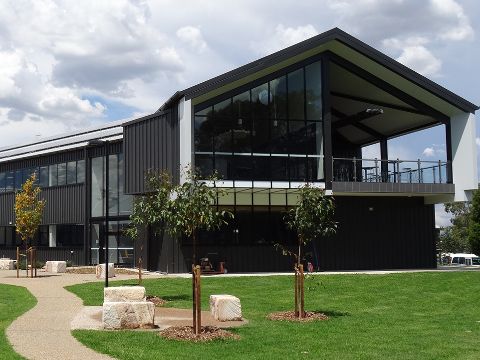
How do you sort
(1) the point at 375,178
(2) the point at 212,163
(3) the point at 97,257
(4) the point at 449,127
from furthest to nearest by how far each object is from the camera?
(3) the point at 97,257 → (4) the point at 449,127 → (1) the point at 375,178 → (2) the point at 212,163

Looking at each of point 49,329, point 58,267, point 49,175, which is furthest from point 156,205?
point 49,175

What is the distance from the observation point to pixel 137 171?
1172 inches

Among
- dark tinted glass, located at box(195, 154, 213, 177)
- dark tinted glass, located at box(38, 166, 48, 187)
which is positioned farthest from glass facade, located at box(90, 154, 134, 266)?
dark tinted glass, located at box(195, 154, 213, 177)

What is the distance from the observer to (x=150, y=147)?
2911cm

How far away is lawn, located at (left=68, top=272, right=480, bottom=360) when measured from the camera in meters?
10.9

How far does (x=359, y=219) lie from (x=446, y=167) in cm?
464

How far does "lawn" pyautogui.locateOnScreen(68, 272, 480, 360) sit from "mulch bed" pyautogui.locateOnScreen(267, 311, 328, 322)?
0.88ft

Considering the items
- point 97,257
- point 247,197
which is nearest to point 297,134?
point 247,197

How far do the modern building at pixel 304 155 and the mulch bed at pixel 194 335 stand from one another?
14433mm

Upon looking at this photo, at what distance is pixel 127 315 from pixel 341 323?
14.6ft

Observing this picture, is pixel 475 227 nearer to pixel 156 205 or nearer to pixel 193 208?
pixel 156 205

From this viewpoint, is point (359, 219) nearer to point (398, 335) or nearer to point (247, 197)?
point (247, 197)

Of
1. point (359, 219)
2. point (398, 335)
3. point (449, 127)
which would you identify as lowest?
point (398, 335)

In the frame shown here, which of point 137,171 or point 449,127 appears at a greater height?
point 449,127
